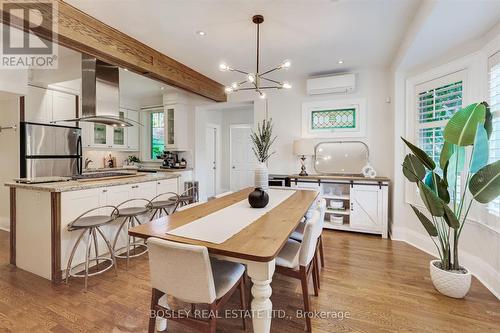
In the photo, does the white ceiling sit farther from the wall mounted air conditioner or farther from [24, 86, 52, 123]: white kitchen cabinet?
[24, 86, 52, 123]: white kitchen cabinet

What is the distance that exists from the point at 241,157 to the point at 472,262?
17.6 ft

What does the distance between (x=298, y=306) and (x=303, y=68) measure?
3566 mm

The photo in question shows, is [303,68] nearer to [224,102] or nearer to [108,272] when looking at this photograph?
[224,102]

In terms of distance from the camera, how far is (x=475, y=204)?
7.97 ft

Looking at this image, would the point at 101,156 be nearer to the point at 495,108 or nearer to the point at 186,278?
the point at 186,278

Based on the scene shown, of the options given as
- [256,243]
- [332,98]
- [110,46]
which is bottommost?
[256,243]

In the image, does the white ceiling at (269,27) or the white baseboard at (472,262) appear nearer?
the white baseboard at (472,262)

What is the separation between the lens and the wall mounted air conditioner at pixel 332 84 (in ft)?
13.0

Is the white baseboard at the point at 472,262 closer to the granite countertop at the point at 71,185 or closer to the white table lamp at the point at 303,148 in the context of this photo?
the white table lamp at the point at 303,148

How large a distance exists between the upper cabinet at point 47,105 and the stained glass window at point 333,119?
4.51 m

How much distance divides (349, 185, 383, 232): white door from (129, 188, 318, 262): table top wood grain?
73.2 inches

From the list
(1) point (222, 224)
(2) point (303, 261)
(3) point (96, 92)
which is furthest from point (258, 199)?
(3) point (96, 92)

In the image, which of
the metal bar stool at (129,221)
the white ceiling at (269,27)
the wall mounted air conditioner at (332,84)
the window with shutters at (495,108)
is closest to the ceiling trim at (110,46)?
the white ceiling at (269,27)

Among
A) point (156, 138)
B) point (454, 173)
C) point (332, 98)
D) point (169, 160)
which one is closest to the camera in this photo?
point (454, 173)
